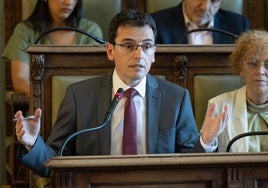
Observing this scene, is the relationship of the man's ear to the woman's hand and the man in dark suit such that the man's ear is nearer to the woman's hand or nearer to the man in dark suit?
the man in dark suit

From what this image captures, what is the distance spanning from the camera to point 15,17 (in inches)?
131

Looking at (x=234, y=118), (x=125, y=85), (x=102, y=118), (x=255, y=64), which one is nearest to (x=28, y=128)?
(x=102, y=118)

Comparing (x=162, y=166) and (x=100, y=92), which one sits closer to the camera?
(x=162, y=166)

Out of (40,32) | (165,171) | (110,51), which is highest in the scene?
(40,32)

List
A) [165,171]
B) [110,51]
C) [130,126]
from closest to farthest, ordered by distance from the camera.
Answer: [165,171] < [130,126] < [110,51]

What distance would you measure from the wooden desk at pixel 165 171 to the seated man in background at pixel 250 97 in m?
0.59

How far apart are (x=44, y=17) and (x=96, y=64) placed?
656 millimetres

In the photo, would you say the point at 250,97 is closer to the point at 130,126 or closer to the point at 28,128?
the point at 130,126

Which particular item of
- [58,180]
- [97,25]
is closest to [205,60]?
[97,25]

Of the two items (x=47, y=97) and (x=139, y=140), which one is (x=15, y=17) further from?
(x=139, y=140)

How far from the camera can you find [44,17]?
302 cm

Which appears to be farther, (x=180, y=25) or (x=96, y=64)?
(x=180, y=25)

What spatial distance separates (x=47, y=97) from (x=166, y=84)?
0.44m

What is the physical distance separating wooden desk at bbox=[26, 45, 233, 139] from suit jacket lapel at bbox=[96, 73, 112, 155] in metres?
0.23
